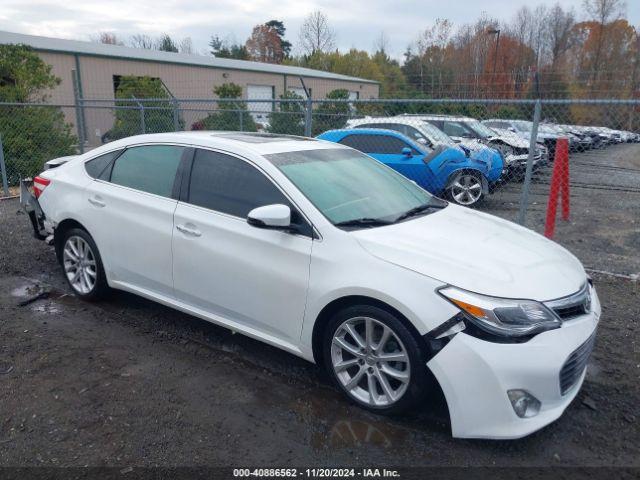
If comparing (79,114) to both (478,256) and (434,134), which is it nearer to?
(434,134)

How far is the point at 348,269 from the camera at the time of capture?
3.08 meters

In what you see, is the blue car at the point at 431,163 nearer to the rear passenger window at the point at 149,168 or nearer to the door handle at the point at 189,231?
the rear passenger window at the point at 149,168

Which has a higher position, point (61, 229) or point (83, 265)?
point (61, 229)

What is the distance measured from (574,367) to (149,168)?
338cm

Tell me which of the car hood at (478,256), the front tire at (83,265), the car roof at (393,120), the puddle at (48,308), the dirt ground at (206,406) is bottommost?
the puddle at (48,308)

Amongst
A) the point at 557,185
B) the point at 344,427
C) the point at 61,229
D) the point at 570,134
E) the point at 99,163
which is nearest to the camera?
the point at 344,427

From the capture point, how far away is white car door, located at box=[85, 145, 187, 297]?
158 inches

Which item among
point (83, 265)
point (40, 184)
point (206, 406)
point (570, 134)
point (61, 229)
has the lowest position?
point (206, 406)

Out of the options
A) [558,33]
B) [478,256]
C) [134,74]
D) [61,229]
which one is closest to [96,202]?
[61,229]

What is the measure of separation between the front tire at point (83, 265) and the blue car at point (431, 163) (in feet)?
19.3

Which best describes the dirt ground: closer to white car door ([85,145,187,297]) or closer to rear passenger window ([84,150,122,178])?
white car door ([85,145,187,297])

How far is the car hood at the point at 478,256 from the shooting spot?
9.40 feet

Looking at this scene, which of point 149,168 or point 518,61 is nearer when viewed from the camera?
point 149,168

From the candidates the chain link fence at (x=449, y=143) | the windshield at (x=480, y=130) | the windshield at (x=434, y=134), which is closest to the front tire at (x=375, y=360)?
the chain link fence at (x=449, y=143)
